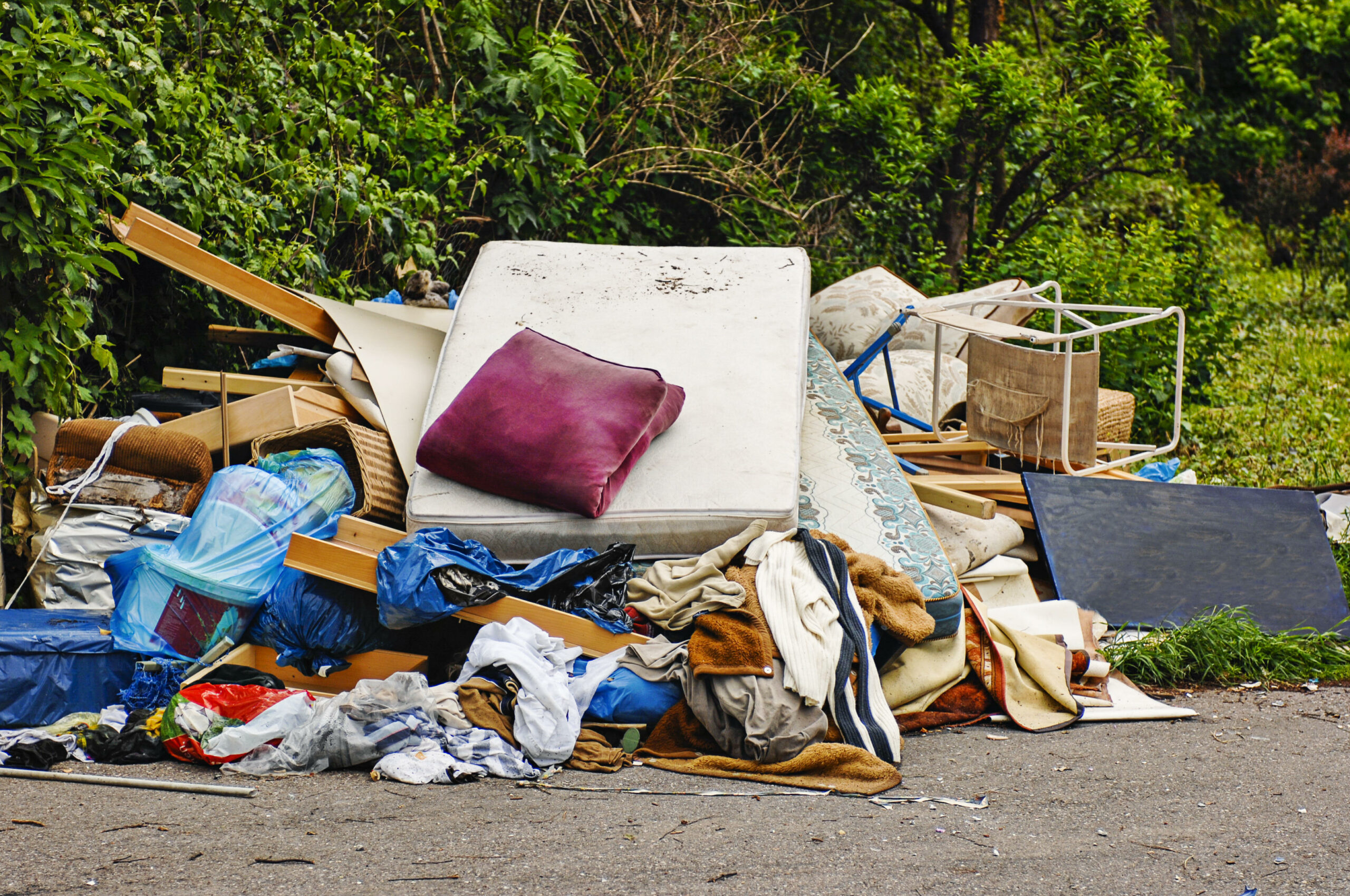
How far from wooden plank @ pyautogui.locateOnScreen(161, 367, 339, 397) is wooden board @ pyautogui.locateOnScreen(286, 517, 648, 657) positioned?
1353mm

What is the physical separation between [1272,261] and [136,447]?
14.5 m

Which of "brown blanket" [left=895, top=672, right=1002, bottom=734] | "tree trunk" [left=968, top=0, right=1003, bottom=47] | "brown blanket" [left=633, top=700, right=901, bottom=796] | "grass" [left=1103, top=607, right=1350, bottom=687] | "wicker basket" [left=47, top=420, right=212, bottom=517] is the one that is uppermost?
"tree trunk" [left=968, top=0, right=1003, bottom=47]

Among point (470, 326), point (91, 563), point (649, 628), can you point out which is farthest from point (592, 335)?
point (91, 563)

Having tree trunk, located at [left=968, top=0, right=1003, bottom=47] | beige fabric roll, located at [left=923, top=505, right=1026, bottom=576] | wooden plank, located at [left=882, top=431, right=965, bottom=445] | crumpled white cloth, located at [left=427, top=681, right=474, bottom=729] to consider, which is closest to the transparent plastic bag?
crumpled white cloth, located at [left=427, top=681, right=474, bottom=729]

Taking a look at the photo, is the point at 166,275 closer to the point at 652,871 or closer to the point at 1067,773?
the point at 652,871

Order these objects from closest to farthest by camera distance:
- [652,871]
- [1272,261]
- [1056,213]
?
[652,871], [1056,213], [1272,261]

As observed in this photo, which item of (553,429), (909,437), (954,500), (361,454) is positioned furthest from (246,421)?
(909,437)

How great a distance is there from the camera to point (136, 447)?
3830mm

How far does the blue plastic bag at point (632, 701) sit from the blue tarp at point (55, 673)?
1.39 metres

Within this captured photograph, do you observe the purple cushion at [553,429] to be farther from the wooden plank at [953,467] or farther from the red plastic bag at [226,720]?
the wooden plank at [953,467]

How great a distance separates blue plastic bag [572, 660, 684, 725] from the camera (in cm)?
304

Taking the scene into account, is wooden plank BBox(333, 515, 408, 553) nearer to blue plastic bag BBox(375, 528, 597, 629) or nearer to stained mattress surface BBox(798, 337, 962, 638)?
blue plastic bag BBox(375, 528, 597, 629)

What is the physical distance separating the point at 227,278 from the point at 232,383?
434mm

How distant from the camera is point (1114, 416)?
581 centimetres
